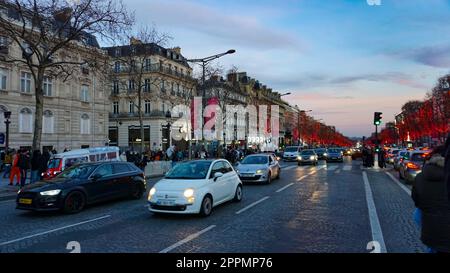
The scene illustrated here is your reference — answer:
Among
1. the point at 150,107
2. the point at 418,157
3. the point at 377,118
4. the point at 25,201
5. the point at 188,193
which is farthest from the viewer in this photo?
the point at 150,107

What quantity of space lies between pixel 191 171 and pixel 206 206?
1.22 meters

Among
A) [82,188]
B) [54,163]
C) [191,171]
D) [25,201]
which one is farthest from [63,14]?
[191,171]

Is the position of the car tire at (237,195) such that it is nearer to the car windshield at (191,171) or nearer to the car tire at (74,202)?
the car windshield at (191,171)

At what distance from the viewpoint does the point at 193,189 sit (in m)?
9.20

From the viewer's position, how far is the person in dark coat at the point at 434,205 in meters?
3.62

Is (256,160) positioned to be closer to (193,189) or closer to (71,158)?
(71,158)

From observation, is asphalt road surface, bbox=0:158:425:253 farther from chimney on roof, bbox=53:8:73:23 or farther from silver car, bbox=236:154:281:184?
chimney on roof, bbox=53:8:73:23

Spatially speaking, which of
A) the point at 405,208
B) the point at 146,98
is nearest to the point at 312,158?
the point at 405,208

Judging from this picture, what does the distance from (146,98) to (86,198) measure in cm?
5006

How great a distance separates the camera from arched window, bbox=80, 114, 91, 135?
1794 inches

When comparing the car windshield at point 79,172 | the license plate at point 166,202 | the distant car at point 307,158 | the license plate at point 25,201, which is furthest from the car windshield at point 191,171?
the distant car at point 307,158

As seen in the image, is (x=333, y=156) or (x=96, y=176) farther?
(x=333, y=156)

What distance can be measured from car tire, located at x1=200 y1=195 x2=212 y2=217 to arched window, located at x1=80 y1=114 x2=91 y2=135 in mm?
39436

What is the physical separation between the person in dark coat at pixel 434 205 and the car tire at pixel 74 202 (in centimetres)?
A: 910
